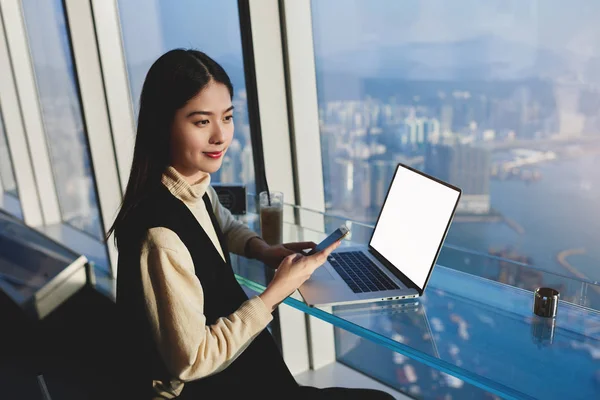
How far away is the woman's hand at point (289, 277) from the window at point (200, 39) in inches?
37.7

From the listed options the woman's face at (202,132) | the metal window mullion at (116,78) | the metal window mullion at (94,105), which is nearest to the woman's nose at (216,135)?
the woman's face at (202,132)

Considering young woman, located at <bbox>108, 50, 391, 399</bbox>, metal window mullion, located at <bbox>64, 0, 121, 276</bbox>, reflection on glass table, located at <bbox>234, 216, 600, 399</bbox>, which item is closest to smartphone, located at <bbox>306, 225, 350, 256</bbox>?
young woman, located at <bbox>108, 50, 391, 399</bbox>

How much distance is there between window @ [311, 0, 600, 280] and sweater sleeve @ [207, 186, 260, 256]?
0.55m

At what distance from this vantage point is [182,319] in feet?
3.35

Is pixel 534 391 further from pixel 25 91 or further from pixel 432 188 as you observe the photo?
pixel 25 91

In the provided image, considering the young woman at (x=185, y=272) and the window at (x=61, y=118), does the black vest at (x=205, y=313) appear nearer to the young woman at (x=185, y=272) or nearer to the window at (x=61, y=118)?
Answer: the young woman at (x=185, y=272)

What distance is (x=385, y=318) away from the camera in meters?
1.26

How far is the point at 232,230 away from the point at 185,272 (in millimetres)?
593

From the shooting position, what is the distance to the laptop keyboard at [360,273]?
4.52ft

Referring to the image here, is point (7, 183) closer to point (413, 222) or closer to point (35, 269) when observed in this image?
point (35, 269)

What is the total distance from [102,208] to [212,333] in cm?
216

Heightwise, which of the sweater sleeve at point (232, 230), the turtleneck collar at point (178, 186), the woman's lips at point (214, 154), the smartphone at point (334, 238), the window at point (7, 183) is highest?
the woman's lips at point (214, 154)

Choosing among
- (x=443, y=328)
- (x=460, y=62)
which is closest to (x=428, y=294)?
(x=443, y=328)

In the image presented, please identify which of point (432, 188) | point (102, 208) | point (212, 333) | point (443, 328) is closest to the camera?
point (212, 333)
